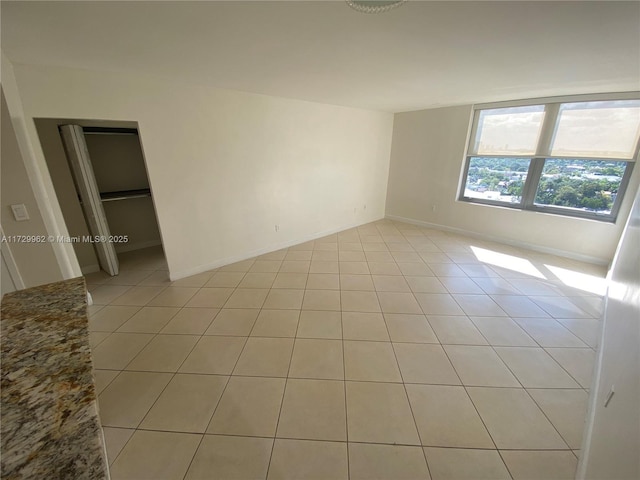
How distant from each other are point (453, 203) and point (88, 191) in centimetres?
563

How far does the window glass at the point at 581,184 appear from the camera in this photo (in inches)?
134

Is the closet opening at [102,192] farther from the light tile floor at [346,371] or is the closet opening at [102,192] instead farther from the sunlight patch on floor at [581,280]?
the sunlight patch on floor at [581,280]

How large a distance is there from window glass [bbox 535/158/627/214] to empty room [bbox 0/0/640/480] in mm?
29

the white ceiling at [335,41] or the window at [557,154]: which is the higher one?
the white ceiling at [335,41]

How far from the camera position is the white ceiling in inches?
54.4

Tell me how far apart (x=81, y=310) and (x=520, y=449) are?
7.53 ft

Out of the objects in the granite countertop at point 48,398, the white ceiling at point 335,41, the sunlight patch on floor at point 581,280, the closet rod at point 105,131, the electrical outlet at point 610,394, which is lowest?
the sunlight patch on floor at point 581,280

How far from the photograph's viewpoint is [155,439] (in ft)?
4.75

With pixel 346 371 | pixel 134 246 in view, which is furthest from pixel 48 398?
pixel 134 246

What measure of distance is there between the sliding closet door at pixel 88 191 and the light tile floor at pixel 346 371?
332 mm

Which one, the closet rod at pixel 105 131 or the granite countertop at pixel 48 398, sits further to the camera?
the closet rod at pixel 105 131

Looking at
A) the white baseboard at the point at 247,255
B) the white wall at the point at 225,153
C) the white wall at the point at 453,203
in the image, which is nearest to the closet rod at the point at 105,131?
the white wall at the point at 225,153

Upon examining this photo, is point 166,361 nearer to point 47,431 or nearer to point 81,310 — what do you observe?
point 81,310

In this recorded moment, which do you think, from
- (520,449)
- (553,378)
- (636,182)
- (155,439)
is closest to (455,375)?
(520,449)
